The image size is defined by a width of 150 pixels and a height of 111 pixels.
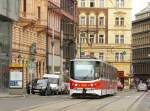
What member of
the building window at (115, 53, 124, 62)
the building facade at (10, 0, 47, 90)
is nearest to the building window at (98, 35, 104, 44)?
the building window at (115, 53, 124, 62)

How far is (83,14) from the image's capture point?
139 m

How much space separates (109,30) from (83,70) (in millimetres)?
84470

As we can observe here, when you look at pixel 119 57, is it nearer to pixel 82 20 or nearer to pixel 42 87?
pixel 82 20

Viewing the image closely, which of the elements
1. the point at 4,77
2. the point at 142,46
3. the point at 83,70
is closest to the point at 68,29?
the point at 4,77

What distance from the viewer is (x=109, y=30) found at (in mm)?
136625

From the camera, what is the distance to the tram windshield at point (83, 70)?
52250 millimetres

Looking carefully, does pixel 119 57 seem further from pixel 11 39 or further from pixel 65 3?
pixel 11 39

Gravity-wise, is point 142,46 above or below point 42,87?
above

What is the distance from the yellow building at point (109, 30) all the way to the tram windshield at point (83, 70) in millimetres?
82532

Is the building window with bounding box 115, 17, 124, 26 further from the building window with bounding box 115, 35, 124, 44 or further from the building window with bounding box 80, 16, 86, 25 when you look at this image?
the building window with bounding box 80, 16, 86, 25

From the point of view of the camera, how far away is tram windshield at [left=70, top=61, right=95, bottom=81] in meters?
52.2

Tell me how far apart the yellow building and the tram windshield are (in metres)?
82.5

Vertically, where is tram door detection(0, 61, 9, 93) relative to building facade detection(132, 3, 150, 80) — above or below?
below

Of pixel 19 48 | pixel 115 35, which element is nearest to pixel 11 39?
pixel 19 48
